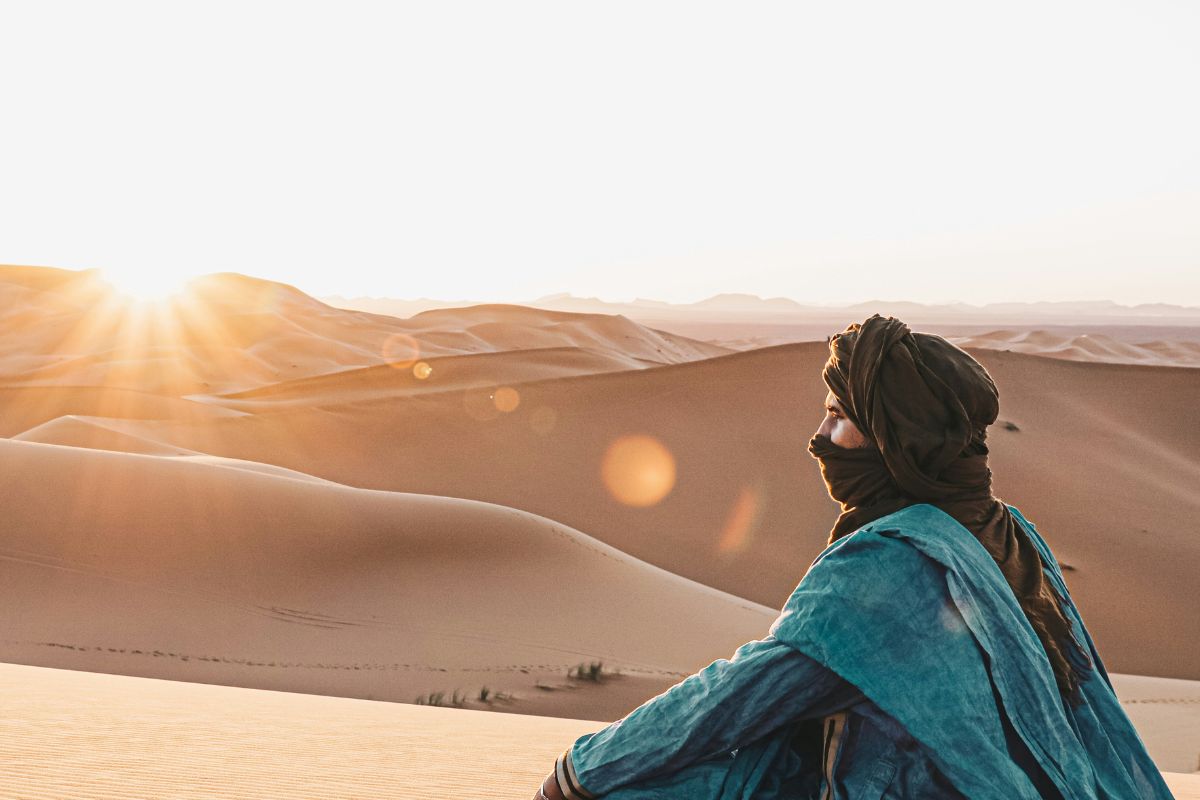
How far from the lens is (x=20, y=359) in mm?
50625

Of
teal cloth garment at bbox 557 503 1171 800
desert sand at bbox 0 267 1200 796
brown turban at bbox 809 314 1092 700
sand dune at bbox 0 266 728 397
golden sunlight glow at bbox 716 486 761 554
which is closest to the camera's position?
teal cloth garment at bbox 557 503 1171 800

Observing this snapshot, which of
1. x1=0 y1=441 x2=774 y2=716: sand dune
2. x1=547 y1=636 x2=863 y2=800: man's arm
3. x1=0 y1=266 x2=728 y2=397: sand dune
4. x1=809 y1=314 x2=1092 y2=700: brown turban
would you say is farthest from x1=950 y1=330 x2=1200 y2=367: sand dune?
x1=547 y1=636 x2=863 y2=800: man's arm

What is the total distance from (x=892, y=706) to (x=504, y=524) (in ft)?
35.1

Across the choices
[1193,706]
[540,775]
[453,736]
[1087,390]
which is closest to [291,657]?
[453,736]

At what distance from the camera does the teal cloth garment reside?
1.77 meters

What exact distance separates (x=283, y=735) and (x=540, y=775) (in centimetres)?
140

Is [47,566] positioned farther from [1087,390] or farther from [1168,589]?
[1087,390]

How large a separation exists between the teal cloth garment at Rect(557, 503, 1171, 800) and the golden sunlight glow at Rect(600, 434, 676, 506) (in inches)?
680

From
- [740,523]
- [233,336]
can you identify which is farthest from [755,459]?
[233,336]

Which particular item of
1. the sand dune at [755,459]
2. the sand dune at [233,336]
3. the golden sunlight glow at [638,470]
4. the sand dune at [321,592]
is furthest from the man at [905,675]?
the sand dune at [233,336]

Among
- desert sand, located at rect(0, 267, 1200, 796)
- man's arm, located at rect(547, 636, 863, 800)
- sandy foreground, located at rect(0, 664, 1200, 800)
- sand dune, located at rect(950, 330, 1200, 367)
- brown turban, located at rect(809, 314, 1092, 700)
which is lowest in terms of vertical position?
desert sand, located at rect(0, 267, 1200, 796)

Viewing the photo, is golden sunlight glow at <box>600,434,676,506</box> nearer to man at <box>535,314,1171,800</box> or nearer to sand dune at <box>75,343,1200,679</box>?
sand dune at <box>75,343,1200,679</box>

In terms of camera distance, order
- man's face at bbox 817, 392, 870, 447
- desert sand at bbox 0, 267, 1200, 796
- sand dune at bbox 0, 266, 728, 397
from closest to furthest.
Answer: man's face at bbox 817, 392, 870, 447
desert sand at bbox 0, 267, 1200, 796
sand dune at bbox 0, 266, 728, 397

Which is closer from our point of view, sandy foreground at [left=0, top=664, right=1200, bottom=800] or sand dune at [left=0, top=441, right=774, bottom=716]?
sandy foreground at [left=0, top=664, right=1200, bottom=800]
